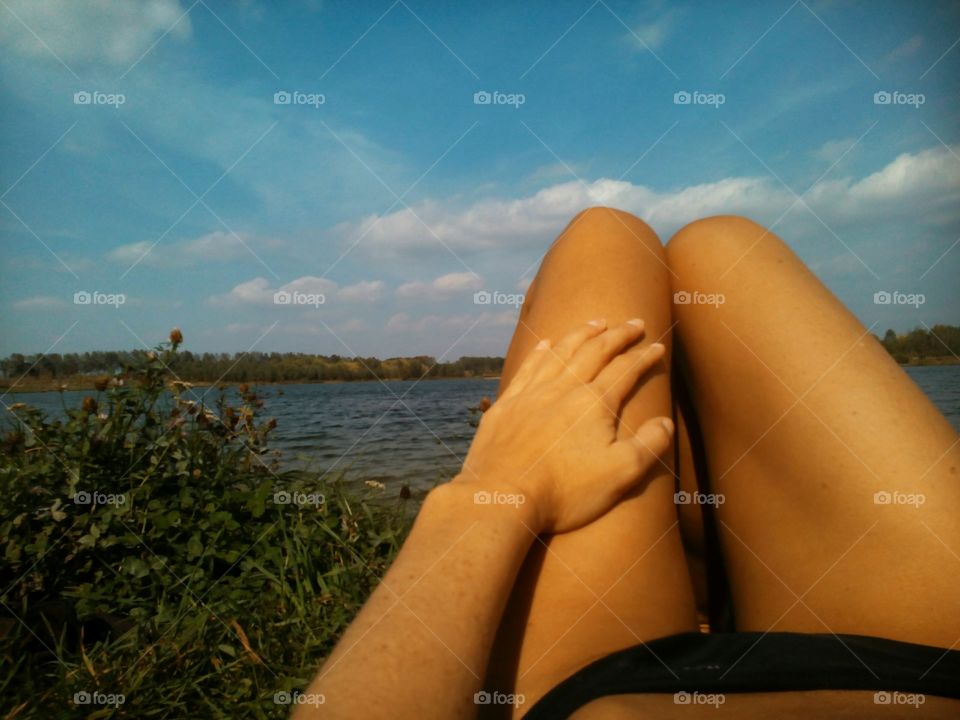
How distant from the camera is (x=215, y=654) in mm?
2156

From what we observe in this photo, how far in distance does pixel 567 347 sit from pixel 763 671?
2.57ft

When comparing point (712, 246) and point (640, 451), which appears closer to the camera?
point (640, 451)

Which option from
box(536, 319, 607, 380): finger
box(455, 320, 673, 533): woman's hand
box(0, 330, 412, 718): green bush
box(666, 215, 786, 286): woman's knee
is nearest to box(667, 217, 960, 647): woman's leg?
box(666, 215, 786, 286): woman's knee

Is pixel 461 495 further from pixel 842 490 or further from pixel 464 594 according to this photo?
pixel 842 490

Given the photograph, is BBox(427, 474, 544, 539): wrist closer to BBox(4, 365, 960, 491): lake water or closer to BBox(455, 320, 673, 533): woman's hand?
BBox(455, 320, 673, 533): woman's hand

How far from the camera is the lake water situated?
3523 millimetres

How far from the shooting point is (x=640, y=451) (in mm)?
1416

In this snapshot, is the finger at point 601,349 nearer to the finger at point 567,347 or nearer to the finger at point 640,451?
the finger at point 567,347

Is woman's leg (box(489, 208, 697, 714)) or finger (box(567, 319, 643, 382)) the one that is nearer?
woman's leg (box(489, 208, 697, 714))

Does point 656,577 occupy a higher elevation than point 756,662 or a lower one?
higher

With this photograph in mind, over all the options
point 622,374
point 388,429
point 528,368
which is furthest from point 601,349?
point 388,429

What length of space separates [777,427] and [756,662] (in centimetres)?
61

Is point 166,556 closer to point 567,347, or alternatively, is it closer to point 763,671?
point 567,347

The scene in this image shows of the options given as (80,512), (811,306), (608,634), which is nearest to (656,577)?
(608,634)
